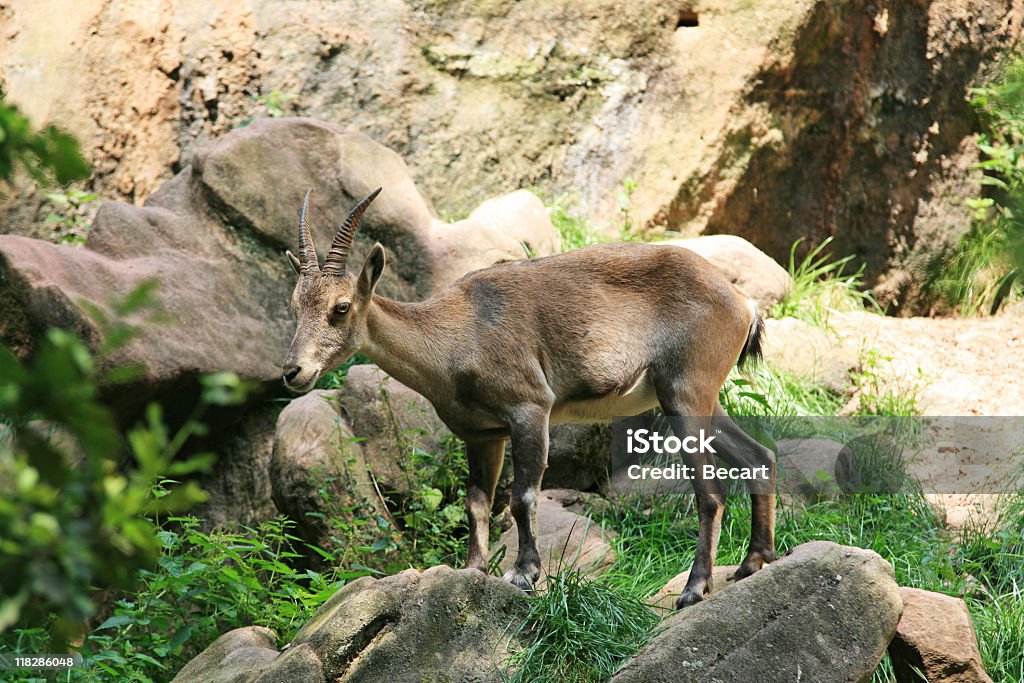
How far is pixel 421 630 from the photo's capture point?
4.94 metres

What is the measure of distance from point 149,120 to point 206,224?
2225 mm

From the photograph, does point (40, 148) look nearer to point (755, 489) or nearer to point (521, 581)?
point (521, 581)

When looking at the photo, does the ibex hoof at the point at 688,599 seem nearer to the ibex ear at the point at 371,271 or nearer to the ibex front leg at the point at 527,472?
the ibex front leg at the point at 527,472

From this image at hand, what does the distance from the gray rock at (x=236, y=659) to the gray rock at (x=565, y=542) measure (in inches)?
56.3

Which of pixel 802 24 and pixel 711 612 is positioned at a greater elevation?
pixel 802 24

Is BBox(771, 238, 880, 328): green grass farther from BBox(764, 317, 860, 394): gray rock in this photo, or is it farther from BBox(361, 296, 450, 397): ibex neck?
BBox(361, 296, 450, 397): ibex neck

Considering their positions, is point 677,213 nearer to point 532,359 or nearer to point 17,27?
point 532,359

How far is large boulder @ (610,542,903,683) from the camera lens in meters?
4.68

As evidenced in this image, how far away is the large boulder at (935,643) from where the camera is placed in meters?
5.46

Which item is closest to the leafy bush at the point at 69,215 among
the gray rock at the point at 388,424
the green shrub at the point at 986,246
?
the gray rock at the point at 388,424

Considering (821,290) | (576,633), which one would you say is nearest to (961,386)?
(821,290)

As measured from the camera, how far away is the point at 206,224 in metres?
8.38

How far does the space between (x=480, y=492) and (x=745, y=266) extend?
4.26 metres

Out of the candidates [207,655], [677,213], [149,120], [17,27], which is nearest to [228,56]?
[149,120]
